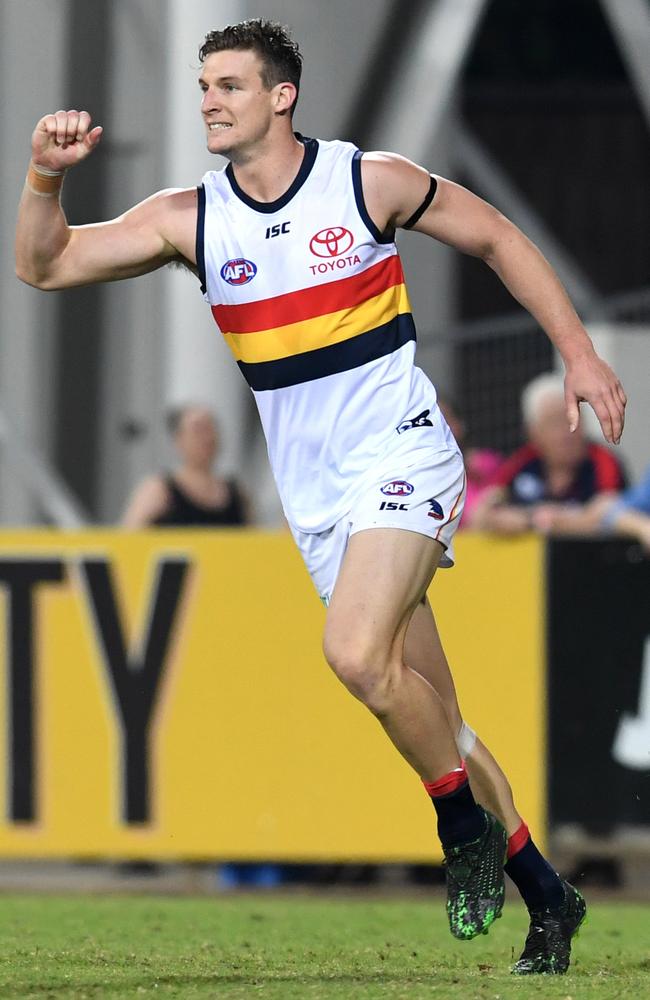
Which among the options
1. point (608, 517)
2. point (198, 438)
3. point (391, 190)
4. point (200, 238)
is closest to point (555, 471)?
point (608, 517)

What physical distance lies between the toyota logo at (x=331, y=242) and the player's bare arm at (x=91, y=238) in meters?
0.39

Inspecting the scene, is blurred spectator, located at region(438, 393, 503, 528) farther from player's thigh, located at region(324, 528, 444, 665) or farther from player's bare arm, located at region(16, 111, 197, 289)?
player's thigh, located at region(324, 528, 444, 665)

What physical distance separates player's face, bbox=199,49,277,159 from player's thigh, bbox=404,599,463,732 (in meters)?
1.51

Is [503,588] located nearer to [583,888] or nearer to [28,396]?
[583,888]

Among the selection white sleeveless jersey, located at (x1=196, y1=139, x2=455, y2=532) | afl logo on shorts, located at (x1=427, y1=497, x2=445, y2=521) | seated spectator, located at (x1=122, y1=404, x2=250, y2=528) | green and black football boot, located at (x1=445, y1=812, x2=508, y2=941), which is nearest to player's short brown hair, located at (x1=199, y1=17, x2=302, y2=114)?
white sleeveless jersey, located at (x1=196, y1=139, x2=455, y2=532)

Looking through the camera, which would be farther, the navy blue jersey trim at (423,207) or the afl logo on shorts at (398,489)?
the navy blue jersey trim at (423,207)

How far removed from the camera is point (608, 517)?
9625mm

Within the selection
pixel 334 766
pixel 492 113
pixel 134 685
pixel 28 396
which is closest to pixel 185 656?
pixel 134 685

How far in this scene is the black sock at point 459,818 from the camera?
19.4 ft

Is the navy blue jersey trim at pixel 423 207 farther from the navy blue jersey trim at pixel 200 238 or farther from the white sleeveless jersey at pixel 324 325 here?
the navy blue jersey trim at pixel 200 238

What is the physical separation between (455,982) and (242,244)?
2.21m

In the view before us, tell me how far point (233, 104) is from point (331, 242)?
510mm

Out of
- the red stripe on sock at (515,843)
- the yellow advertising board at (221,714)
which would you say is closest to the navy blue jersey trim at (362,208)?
the red stripe on sock at (515,843)

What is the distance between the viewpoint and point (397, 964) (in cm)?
643
